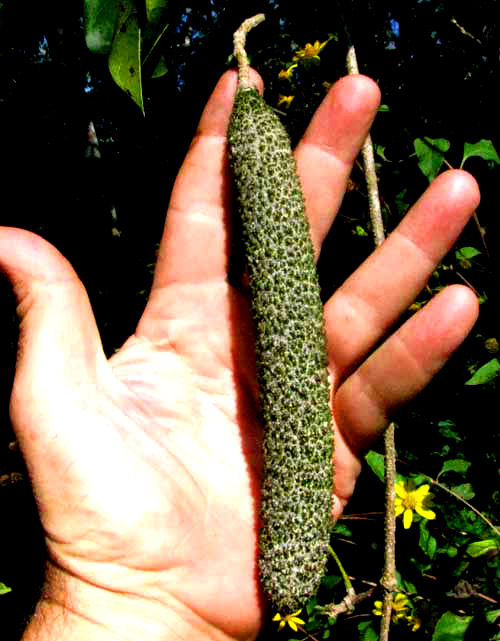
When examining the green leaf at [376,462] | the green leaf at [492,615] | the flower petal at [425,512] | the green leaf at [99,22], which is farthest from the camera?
the green leaf at [376,462]

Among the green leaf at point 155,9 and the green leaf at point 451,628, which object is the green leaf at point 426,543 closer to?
the green leaf at point 451,628

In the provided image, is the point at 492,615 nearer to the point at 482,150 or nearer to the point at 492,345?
the point at 492,345

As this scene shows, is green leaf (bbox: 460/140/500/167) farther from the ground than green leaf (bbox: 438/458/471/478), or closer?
farther from the ground

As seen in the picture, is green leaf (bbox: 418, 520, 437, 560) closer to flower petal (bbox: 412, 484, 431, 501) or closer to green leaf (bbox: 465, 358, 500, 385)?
flower petal (bbox: 412, 484, 431, 501)

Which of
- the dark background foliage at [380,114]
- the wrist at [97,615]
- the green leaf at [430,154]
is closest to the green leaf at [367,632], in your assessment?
the dark background foliage at [380,114]

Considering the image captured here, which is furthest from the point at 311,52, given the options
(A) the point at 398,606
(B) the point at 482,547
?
(A) the point at 398,606

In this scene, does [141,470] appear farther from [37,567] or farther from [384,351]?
[37,567]

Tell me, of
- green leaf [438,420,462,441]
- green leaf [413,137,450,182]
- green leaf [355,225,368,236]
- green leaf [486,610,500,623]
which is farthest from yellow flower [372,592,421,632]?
green leaf [413,137,450,182]

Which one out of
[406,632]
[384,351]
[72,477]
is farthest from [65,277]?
[406,632]
